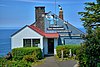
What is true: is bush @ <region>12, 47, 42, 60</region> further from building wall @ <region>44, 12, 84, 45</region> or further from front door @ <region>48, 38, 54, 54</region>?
building wall @ <region>44, 12, 84, 45</region>

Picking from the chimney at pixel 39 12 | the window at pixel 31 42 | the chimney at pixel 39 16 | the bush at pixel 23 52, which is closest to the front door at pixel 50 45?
the window at pixel 31 42

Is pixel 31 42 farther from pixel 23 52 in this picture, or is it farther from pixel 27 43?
pixel 23 52

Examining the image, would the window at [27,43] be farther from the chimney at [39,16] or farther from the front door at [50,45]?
the chimney at [39,16]

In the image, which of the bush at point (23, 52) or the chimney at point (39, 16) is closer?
the bush at point (23, 52)

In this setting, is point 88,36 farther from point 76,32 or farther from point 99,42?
point 76,32

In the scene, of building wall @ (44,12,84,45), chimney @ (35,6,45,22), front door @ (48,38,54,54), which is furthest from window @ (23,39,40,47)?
chimney @ (35,6,45,22)

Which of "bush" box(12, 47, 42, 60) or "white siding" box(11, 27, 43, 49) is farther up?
"white siding" box(11, 27, 43, 49)

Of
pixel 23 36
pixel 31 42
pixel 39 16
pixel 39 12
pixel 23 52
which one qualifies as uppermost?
pixel 39 12

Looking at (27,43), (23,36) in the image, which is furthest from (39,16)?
(27,43)

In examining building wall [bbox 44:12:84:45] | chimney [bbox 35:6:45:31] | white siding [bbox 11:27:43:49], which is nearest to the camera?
white siding [bbox 11:27:43:49]

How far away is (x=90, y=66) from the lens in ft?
66.1

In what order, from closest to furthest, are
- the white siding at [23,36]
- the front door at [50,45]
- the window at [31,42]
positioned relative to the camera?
the white siding at [23,36] → the window at [31,42] → the front door at [50,45]

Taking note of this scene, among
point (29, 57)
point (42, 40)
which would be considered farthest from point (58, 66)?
point (42, 40)

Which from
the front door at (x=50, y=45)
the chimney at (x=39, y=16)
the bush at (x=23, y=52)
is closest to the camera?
the bush at (x=23, y=52)
